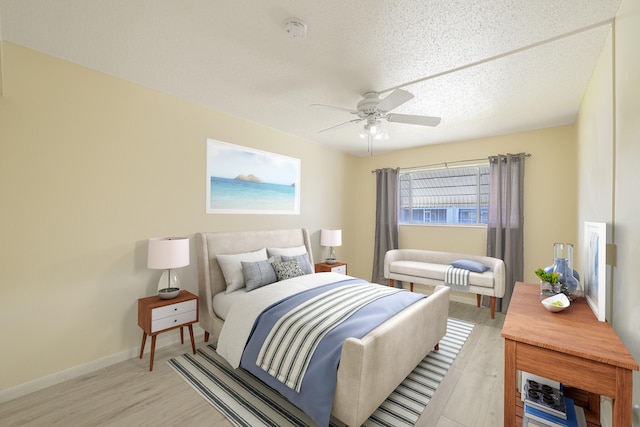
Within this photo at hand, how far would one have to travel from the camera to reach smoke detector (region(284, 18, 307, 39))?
170cm

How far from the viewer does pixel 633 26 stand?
1398 mm

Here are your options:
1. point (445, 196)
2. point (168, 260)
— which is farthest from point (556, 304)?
point (445, 196)

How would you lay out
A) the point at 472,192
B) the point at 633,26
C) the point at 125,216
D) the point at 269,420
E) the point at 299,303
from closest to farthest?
the point at 633,26 < the point at 269,420 < the point at 299,303 < the point at 125,216 < the point at 472,192

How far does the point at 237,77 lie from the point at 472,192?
12.9ft

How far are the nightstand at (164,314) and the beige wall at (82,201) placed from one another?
0.72 feet

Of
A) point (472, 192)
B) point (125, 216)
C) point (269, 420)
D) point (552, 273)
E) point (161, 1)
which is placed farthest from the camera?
point (472, 192)

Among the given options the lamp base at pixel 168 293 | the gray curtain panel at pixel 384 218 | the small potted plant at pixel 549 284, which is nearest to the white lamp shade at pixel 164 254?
the lamp base at pixel 168 293

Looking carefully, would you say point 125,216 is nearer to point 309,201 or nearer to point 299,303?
point 299,303

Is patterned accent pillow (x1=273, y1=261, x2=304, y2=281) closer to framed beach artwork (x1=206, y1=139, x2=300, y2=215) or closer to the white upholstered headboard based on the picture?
the white upholstered headboard

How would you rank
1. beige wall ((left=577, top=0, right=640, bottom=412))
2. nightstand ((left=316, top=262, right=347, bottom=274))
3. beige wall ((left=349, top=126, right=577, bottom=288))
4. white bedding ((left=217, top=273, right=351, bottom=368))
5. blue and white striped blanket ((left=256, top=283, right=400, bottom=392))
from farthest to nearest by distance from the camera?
nightstand ((left=316, top=262, right=347, bottom=274))
beige wall ((left=349, top=126, right=577, bottom=288))
white bedding ((left=217, top=273, right=351, bottom=368))
blue and white striped blanket ((left=256, top=283, right=400, bottom=392))
beige wall ((left=577, top=0, right=640, bottom=412))

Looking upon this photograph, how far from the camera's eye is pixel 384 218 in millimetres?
5074

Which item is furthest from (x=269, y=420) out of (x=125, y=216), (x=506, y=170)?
(x=506, y=170)

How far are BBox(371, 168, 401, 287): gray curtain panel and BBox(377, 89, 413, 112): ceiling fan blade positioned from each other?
2756 mm

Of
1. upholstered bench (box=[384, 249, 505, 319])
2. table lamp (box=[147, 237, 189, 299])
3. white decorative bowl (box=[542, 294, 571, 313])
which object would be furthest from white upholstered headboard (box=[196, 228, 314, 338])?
white decorative bowl (box=[542, 294, 571, 313])
